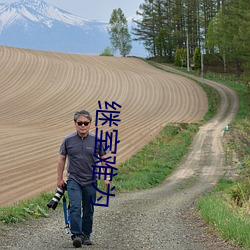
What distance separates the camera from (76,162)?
24.2ft

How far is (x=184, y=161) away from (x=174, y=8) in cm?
6320

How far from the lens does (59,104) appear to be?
140ft

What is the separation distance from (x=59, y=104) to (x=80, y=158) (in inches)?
1399

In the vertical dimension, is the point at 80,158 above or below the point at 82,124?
below

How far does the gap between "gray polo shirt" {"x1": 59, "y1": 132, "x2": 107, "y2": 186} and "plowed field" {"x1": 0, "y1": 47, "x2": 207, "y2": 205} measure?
8114 mm

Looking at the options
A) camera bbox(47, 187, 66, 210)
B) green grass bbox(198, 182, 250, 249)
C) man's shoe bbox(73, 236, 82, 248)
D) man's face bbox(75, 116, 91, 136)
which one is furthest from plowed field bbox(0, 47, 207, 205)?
man's face bbox(75, 116, 91, 136)

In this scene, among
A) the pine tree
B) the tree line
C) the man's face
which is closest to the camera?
the man's face

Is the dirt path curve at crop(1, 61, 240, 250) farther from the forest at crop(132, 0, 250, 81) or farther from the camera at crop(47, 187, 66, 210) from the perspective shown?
the forest at crop(132, 0, 250, 81)

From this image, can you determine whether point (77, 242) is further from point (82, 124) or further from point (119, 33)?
point (119, 33)

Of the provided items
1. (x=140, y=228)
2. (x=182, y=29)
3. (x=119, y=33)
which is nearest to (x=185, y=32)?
(x=182, y=29)

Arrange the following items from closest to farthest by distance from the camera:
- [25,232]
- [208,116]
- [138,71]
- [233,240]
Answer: [233,240], [25,232], [208,116], [138,71]

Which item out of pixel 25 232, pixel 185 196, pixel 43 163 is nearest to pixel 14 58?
pixel 43 163

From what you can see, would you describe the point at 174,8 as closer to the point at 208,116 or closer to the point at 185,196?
the point at 208,116

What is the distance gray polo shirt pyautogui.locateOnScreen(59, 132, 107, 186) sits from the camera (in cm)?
737
